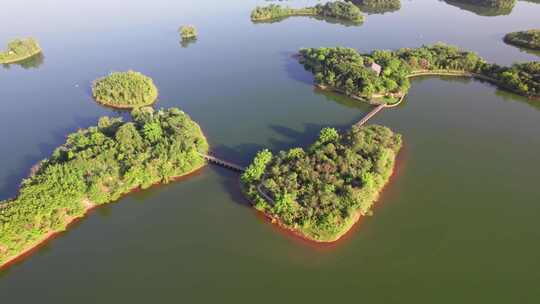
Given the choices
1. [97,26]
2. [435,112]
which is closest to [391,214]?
[435,112]

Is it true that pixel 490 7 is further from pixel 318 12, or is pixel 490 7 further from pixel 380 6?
pixel 318 12

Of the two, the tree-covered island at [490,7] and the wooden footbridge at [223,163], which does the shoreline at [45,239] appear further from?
the tree-covered island at [490,7]

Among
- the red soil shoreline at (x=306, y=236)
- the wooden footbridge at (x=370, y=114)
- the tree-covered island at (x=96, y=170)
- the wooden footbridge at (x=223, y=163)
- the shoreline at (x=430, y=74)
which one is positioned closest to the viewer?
the tree-covered island at (x=96, y=170)

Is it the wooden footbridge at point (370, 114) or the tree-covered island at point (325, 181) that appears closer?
the tree-covered island at point (325, 181)

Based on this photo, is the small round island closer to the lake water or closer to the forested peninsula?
the lake water

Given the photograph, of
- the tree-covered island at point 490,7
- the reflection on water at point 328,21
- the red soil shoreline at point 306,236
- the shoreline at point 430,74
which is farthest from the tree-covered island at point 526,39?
the red soil shoreline at point 306,236
